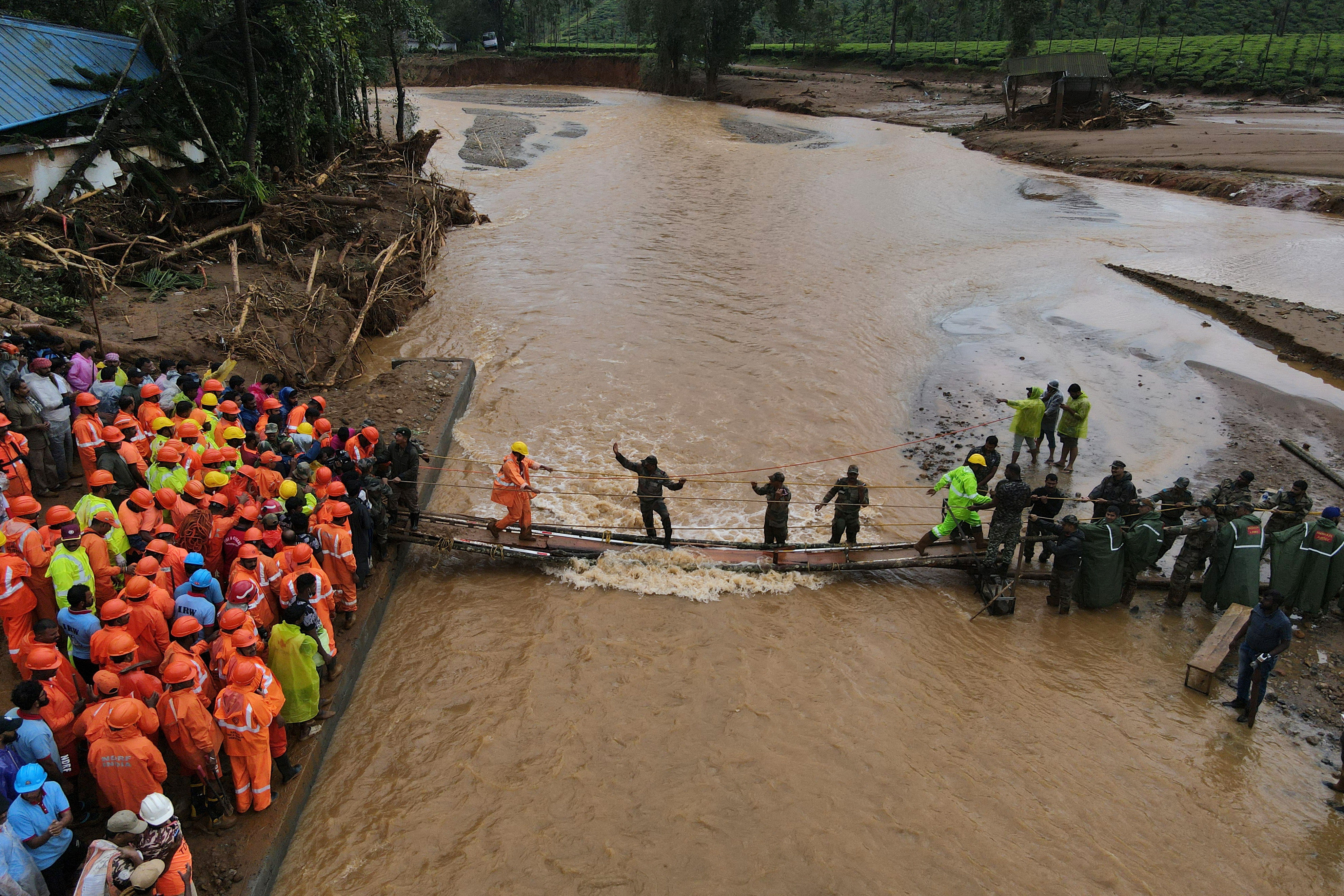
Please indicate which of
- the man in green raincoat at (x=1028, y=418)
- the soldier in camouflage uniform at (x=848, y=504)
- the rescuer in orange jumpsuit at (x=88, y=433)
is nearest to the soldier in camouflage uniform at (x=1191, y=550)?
the man in green raincoat at (x=1028, y=418)

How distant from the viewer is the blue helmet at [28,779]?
181 inches

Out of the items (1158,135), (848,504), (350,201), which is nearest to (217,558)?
(848,504)

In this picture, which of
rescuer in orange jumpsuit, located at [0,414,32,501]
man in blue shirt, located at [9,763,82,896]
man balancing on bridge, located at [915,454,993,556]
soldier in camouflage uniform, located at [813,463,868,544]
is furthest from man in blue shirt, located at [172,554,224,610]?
man balancing on bridge, located at [915,454,993,556]

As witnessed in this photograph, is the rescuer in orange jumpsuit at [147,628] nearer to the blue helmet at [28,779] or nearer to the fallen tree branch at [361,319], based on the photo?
the blue helmet at [28,779]

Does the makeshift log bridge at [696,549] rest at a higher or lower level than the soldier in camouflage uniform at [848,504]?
lower

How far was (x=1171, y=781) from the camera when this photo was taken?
723 centimetres

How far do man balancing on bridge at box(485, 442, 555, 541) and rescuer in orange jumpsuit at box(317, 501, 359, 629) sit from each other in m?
1.92

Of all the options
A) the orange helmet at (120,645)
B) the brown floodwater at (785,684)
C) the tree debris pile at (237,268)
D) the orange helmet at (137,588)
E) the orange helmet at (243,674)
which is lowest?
the brown floodwater at (785,684)

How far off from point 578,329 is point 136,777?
13.8 metres

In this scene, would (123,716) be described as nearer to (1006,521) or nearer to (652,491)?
(652,491)

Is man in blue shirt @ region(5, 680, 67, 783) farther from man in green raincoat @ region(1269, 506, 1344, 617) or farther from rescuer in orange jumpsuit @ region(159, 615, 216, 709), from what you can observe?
man in green raincoat @ region(1269, 506, 1344, 617)

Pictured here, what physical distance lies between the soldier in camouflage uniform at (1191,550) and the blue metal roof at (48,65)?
19.5 m

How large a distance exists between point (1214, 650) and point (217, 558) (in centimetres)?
975

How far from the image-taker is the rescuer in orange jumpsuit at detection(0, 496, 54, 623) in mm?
6621
